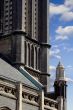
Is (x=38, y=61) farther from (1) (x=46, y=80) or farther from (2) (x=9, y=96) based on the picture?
(2) (x=9, y=96)

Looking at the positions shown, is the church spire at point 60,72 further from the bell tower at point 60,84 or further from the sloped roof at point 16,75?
the sloped roof at point 16,75

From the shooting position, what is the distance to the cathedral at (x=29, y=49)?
6681cm

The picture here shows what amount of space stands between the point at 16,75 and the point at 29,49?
9.18 m

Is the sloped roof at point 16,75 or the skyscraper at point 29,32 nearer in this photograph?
the sloped roof at point 16,75

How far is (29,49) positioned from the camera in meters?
74.9

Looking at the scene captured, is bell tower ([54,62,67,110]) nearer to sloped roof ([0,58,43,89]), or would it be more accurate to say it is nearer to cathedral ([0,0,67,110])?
cathedral ([0,0,67,110])

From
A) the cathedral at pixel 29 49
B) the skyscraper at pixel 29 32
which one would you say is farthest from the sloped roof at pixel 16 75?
the skyscraper at pixel 29 32

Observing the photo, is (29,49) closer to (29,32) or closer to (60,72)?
(29,32)

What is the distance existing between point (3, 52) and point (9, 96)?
57.8 feet

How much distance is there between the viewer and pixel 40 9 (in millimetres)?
78938

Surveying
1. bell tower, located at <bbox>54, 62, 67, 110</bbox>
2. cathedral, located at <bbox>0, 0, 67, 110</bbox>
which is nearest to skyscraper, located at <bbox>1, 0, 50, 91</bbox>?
cathedral, located at <bbox>0, 0, 67, 110</bbox>

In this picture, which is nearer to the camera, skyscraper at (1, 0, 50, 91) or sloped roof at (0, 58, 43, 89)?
sloped roof at (0, 58, 43, 89)

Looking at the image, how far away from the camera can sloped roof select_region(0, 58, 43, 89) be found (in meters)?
63.1

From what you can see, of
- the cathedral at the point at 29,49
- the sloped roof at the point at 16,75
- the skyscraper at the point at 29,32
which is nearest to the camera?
the sloped roof at the point at 16,75
